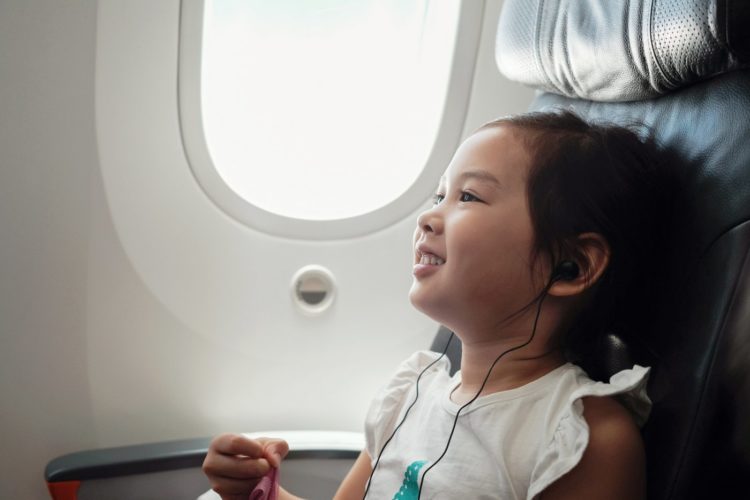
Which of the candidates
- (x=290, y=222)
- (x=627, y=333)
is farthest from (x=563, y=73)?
(x=290, y=222)

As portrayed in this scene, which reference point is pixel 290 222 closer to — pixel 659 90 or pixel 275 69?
pixel 275 69

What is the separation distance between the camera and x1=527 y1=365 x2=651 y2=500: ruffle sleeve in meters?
0.88

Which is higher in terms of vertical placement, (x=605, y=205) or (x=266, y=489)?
(x=605, y=205)

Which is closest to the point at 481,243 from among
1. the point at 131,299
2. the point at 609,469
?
the point at 609,469

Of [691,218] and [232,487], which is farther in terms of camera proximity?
[232,487]

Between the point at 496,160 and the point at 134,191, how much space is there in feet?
2.89

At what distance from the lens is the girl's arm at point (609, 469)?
0.87m

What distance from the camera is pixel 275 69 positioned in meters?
1.85

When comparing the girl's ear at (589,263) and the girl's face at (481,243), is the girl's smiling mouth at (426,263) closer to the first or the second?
the girl's face at (481,243)

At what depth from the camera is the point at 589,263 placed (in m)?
1.01

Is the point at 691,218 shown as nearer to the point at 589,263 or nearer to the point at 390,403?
the point at 589,263

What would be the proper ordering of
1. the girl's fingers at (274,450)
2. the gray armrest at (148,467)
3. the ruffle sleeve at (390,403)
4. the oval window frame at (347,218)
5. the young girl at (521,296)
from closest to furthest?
the young girl at (521,296), the girl's fingers at (274,450), the ruffle sleeve at (390,403), the gray armrest at (148,467), the oval window frame at (347,218)

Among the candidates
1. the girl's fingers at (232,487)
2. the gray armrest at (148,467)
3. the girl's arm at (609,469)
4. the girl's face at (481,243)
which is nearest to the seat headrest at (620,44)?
the girl's face at (481,243)

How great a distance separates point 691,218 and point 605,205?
0.36 ft
